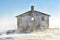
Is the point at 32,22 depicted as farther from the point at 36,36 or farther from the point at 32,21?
the point at 36,36

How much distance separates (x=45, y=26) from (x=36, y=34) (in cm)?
33

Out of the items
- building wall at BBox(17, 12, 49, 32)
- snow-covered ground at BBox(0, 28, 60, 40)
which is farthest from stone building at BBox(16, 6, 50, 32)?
snow-covered ground at BBox(0, 28, 60, 40)

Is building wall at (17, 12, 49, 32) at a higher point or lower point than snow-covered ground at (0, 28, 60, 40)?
higher

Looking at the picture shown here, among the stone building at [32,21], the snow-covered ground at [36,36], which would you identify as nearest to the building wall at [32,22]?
the stone building at [32,21]

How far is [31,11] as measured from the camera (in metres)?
3.61

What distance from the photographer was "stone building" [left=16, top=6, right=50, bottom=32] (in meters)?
3.57

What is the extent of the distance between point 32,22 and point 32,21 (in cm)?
2

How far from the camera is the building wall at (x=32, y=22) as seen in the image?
358 cm

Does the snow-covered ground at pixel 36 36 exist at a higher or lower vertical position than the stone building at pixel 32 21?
lower

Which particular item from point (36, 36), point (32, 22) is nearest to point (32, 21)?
point (32, 22)

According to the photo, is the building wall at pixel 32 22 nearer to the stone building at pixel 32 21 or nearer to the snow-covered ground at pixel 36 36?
the stone building at pixel 32 21

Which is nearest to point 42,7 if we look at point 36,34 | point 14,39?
point 36,34

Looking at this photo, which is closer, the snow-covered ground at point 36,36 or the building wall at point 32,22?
the snow-covered ground at point 36,36

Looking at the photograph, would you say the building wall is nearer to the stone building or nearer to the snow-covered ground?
the stone building
